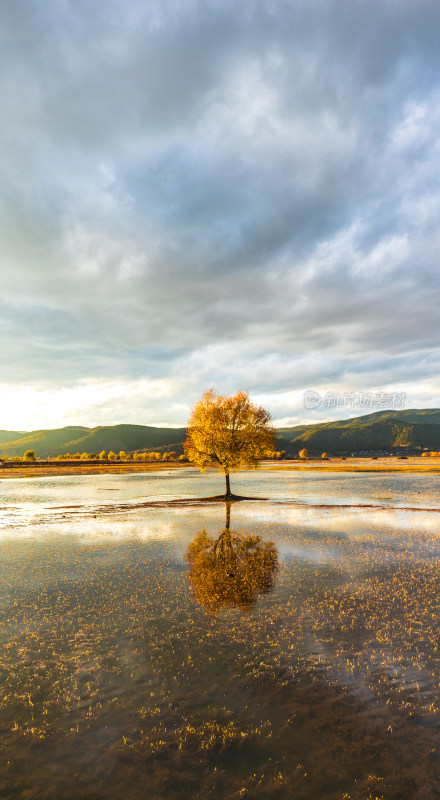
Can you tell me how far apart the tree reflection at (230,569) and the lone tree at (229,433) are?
2419 cm

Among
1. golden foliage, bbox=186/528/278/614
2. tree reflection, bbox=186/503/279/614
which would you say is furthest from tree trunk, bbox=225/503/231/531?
golden foliage, bbox=186/528/278/614

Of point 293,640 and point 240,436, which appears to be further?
point 240,436

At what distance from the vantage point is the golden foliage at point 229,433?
54906mm

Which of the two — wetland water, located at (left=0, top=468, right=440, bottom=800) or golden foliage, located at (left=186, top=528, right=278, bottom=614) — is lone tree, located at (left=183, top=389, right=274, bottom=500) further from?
wetland water, located at (left=0, top=468, right=440, bottom=800)

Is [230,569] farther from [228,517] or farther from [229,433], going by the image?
[229,433]

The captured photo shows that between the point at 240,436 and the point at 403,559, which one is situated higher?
the point at 240,436

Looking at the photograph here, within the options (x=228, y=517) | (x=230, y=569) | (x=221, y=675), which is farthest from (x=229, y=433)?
(x=221, y=675)

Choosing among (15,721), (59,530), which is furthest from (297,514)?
(15,721)

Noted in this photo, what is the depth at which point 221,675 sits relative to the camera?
417 inches

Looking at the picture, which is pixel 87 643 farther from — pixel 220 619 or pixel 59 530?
pixel 59 530

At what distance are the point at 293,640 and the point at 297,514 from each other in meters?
30.0

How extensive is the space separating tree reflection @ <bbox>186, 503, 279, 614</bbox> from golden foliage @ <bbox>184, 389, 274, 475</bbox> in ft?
79.4

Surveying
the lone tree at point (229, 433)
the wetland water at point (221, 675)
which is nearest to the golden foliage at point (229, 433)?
the lone tree at point (229, 433)

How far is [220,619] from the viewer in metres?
14.4
